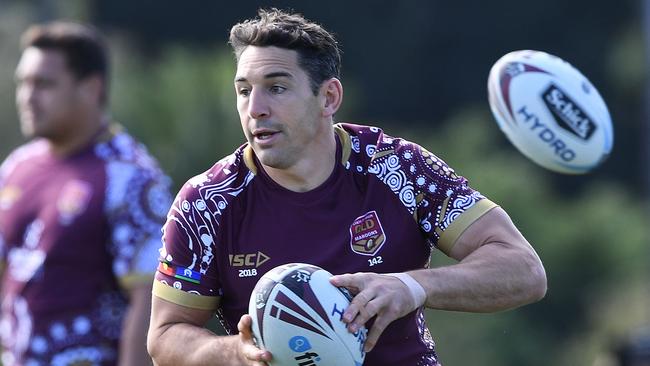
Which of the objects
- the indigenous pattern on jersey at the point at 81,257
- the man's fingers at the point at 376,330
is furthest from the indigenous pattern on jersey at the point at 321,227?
the indigenous pattern on jersey at the point at 81,257

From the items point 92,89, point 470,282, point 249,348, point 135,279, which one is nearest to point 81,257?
point 135,279

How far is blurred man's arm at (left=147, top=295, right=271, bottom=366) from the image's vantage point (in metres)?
5.91

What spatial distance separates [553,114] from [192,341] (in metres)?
2.20

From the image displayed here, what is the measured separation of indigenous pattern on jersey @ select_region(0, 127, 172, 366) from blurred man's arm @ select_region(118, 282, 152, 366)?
2.8 inches

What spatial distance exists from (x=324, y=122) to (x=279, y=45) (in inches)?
15.0

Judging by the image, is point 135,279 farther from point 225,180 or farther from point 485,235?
point 485,235

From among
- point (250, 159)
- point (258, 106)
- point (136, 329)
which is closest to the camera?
point (258, 106)

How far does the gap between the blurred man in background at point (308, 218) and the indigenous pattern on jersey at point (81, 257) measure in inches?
72.5

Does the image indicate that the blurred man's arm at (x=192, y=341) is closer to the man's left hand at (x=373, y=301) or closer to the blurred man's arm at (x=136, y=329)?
the man's left hand at (x=373, y=301)

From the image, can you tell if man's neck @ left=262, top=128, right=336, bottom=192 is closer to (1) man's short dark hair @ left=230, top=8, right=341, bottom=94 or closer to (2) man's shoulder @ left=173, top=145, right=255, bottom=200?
(2) man's shoulder @ left=173, top=145, right=255, bottom=200

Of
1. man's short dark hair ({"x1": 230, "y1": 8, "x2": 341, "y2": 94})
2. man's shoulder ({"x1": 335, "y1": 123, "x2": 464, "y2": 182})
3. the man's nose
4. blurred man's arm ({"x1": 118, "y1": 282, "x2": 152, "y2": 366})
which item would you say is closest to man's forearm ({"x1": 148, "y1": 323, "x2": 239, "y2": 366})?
the man's nose

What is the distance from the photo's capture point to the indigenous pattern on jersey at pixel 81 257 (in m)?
8.34

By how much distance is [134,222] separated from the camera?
27.3 feet

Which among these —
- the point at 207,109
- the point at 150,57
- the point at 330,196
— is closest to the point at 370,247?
the point at 330,196
